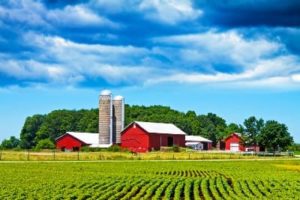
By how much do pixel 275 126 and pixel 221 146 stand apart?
56.4 meters

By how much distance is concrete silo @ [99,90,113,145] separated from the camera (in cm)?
10088

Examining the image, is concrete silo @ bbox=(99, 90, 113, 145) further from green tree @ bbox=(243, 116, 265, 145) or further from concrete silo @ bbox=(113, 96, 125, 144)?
green tree @ bbox=(243, 116, 265, 145)

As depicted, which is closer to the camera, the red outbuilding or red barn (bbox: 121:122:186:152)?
red barn (bbox: 121:122:186:152)

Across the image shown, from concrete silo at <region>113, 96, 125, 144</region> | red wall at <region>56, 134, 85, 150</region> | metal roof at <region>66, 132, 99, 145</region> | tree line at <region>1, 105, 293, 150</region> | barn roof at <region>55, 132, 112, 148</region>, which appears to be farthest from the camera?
tree line at <region>1, 105, 293, 150</region>

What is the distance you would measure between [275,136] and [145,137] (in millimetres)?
21808

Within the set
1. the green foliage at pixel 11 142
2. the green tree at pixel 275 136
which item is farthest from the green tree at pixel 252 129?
the green foliage at pixel 11 142

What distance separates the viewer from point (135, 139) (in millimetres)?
95562

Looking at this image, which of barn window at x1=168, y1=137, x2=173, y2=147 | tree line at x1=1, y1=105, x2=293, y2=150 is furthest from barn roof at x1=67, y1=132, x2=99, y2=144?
tree line at x1=1, y1=105, x2=293, y2=150

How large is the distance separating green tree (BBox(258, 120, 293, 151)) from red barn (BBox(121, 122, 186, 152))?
17662mm

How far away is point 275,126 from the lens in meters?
87.6

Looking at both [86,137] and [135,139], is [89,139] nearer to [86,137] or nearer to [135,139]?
[86,137]

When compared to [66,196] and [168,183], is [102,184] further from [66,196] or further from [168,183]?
[66,196]

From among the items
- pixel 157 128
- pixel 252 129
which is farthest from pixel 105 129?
pixel 252 129

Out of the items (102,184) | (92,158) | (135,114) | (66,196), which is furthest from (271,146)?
(135,114)
